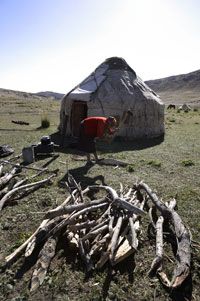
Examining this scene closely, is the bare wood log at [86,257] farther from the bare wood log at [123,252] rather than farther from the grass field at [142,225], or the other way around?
the bare wood log at [123,252]

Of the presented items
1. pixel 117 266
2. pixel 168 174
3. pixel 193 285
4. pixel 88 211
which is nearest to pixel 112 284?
pixel 117 266

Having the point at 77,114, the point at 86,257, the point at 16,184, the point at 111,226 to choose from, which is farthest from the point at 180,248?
the point at 77,114

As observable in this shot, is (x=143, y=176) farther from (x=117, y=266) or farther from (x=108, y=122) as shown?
(x=117, y=266)

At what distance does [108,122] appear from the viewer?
1024 cm

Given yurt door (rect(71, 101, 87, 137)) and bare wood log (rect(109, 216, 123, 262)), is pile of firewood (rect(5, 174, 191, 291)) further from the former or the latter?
yurt door (rect(71, 101, 87, 137))

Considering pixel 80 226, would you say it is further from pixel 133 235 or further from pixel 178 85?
pixel 178 85

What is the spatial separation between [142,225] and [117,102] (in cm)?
988

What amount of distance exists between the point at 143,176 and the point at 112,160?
4.76ft

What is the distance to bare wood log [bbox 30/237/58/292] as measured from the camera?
4.77m

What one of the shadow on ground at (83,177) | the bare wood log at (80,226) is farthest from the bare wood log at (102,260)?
the shadow on ground at (83,177)

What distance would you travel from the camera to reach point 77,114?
54.4ft

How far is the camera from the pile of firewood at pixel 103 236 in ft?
16.3

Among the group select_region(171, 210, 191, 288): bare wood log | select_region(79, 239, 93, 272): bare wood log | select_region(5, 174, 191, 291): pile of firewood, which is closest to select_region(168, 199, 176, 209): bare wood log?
select_region(5, 174, 191, 291): pile of firewood

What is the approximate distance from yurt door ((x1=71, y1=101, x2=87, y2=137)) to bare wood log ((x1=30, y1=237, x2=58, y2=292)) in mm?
10964
